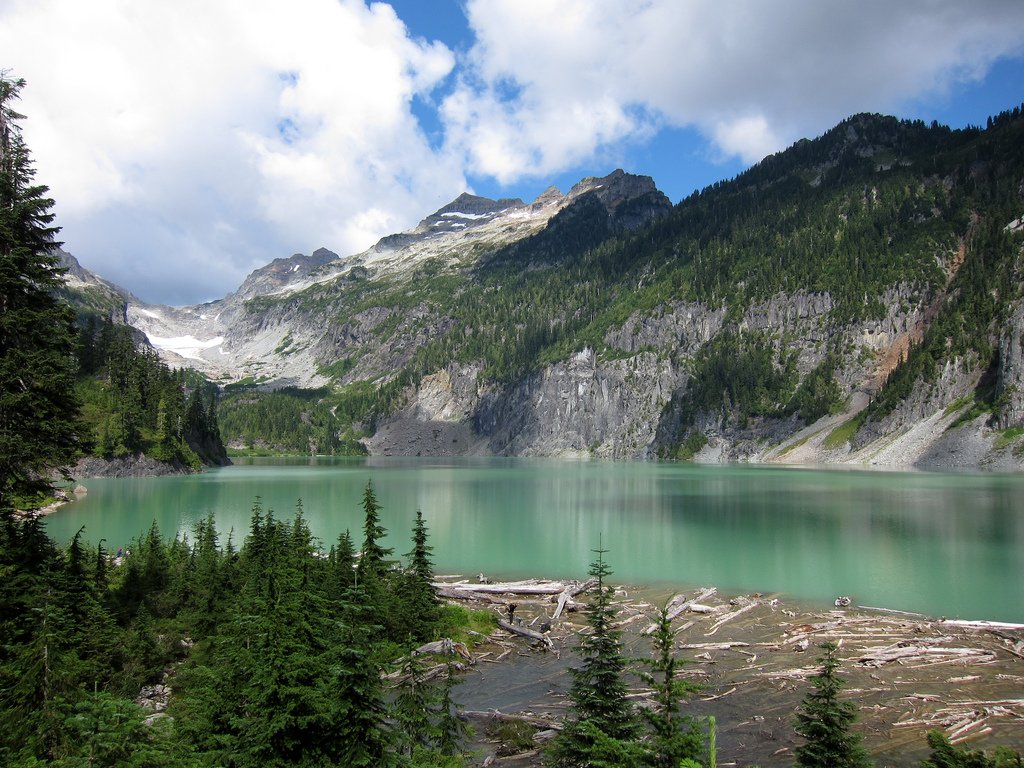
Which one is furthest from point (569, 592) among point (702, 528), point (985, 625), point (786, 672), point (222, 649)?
point (702, 528)

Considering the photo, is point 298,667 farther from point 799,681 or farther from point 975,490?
point 975,490

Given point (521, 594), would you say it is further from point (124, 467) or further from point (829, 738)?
point (124, 467)

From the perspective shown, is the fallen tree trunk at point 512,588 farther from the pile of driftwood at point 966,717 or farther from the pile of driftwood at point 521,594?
the pile of driftwood at point 966,717

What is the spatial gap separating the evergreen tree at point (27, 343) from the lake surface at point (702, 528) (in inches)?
697

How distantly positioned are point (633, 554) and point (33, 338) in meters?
32.2

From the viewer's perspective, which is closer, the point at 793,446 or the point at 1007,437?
the point at 1007,437

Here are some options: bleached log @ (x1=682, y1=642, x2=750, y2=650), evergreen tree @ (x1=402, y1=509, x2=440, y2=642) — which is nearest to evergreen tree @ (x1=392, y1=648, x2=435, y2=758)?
evergreen tree @ (x1=402, y1=509, x2=440, y2=642)

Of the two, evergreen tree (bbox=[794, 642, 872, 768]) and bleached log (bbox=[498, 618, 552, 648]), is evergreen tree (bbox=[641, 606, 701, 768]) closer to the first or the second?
evergreen tree (bbox=[794, 642, 872, 768])

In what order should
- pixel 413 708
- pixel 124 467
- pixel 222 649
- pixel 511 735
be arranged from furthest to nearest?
pixel 124 467 → pixel 511 735 → pixel 222 649 → pixel 413 708

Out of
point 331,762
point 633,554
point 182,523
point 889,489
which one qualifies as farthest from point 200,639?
point 889,489

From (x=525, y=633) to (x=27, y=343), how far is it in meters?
18.0

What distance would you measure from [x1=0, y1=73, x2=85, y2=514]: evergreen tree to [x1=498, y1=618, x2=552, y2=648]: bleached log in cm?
1527

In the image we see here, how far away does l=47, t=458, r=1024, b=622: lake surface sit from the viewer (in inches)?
1246

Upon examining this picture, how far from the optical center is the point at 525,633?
23.5 meters
